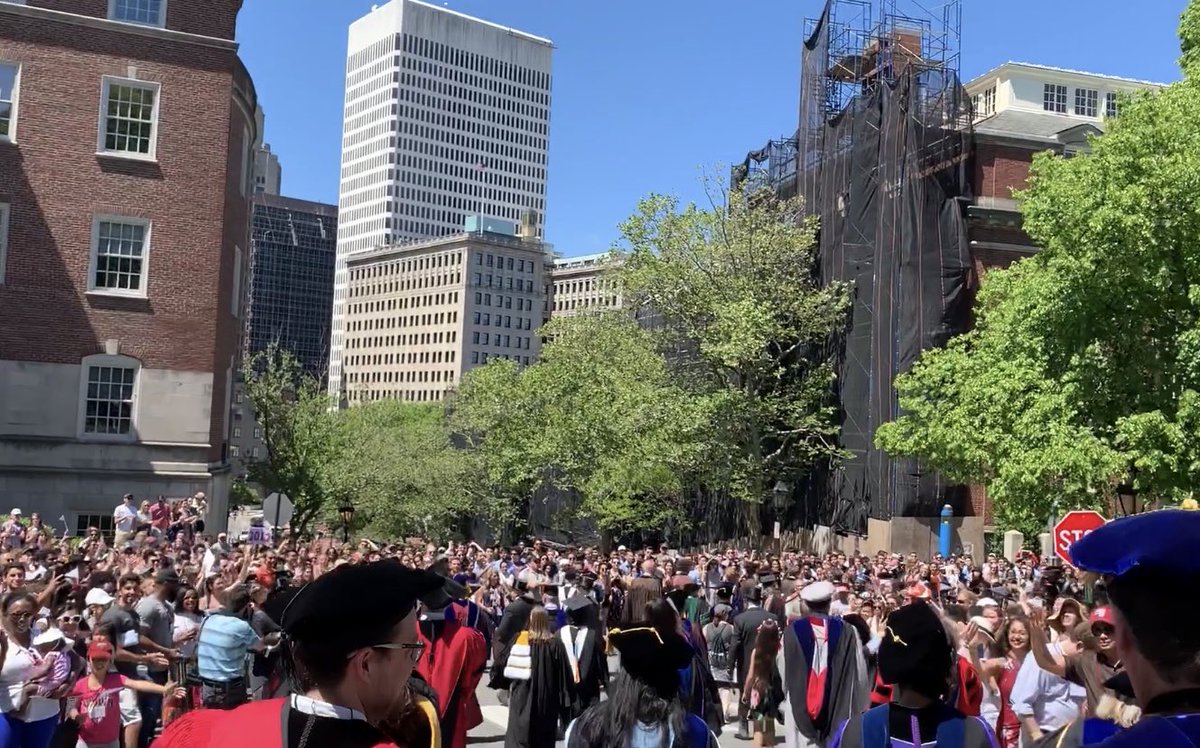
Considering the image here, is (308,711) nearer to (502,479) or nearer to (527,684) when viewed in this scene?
(527,684)

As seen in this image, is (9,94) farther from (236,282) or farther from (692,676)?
(692,676)

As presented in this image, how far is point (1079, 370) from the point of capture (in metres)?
26.4

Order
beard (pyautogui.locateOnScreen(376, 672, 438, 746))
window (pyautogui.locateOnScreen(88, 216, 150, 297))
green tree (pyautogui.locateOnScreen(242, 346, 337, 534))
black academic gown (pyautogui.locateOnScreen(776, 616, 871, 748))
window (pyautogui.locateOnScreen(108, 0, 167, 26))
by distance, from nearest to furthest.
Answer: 1. beard (pyautogui.locateOnScreen(376, 672, 438, 746))
2. black academic gown (pyautogui.locateOnScreen(776, 616, 871, 748))
3. window (pyautogui.locateOnScreen(88, 216, 150, 297))
4. window (pyautogui.locateOnScreen(108, 0, 167, 26))
5. green tree (pyautogui.locateOnScreen(242, 346, 337, 534))

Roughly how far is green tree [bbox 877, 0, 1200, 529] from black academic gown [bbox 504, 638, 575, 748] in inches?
739

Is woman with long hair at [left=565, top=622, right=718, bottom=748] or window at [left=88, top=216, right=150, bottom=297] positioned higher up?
window at [left=88, top=216, right=150, bottom=297]

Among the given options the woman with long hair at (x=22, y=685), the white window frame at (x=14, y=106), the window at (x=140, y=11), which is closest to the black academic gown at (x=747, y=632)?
the woman with long hair at (x=22, y=685)

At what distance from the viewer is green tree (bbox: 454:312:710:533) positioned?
4475 centimetres

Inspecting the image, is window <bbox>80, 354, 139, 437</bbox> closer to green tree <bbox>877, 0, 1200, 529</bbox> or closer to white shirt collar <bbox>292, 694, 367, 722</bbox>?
green tree <bbox>877, 0, 1200, 529</bbox>

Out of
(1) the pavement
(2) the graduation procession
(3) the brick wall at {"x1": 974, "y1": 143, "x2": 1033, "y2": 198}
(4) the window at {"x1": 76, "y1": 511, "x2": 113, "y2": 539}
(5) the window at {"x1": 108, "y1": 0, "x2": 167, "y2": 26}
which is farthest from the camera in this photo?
(3) the brick wall at {"x1": 974, "y1": 143, "x2": 1033, "y2": 198}

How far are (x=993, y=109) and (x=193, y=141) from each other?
5717 centimetres

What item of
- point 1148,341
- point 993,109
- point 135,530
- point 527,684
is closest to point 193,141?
point 135,530

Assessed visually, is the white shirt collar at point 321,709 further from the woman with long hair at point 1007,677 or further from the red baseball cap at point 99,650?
the red baseball cap at point 99,650

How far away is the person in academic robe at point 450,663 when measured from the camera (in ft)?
27.6

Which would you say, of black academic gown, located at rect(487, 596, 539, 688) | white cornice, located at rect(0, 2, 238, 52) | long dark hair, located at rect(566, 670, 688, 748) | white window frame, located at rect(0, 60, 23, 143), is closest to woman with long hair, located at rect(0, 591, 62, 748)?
long dark hair, located at rect(566, 670, 688, 748)
